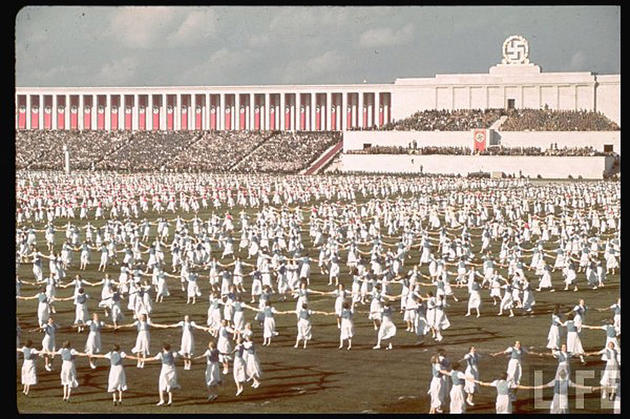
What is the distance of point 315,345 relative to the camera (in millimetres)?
24234

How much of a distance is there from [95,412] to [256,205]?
43820 millimetres

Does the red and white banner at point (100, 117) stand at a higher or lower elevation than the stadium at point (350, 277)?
higher

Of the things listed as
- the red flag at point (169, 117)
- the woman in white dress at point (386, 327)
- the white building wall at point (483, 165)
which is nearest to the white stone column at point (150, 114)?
the red flag at point (169, 117)

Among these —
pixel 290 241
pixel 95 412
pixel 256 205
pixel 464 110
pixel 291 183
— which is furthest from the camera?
pixel 464 110

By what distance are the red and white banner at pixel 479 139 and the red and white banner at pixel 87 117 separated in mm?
48719

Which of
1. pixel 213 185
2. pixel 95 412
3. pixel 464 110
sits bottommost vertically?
pixel 95 412

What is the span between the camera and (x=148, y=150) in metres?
110

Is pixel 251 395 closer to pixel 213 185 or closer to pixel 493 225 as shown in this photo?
pixel 493 225

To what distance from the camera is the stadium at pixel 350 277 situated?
779 inches

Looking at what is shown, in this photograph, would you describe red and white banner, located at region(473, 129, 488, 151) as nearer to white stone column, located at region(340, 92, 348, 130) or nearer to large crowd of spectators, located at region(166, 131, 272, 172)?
large crowd of spectators, located at region(166, 131, 272, 172)

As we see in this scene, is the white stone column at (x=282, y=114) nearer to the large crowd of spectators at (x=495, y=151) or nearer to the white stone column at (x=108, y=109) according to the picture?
the white stone column at (x=108, y=109)

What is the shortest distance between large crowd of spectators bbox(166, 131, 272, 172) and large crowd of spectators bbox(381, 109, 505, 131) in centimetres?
1432

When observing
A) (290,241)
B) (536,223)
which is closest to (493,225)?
(536,223)

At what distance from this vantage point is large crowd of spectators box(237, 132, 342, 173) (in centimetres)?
10019
